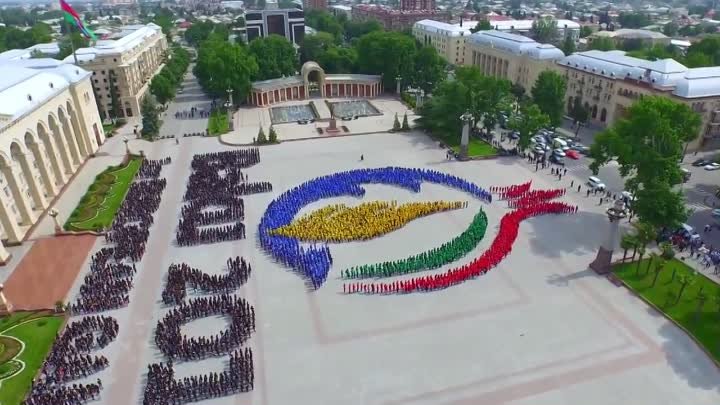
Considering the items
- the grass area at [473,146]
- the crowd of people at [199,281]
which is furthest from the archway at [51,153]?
the grass area at [473,146]

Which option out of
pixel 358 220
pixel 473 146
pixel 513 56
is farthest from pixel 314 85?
pixel 358 220

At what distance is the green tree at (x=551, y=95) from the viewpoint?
4141 cm

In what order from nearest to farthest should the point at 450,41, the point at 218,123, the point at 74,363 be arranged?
the point at 74,363
the point at 218,123
the point at 450,41

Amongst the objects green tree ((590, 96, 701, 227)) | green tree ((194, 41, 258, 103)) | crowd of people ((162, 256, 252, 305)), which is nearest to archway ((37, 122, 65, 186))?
crowd of people ((162, 256, 252, 305))

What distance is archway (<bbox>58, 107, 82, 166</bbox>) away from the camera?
→ 35.3 m

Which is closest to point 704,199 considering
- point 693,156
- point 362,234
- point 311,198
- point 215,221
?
point 693,156

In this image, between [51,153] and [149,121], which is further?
[149,121]

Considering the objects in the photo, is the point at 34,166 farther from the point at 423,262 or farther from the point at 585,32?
the point at 585,32

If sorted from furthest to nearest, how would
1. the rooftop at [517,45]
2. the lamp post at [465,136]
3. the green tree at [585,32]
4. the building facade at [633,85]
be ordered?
the green tree at [585,32], the rooftop at [517,45], the building facade at [633,85], the lamp post at [465,136]

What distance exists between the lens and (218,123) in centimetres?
4819

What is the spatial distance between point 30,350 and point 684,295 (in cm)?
2784

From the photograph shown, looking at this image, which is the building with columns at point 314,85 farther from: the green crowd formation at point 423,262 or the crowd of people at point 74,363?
the crowd of people at point 74,363

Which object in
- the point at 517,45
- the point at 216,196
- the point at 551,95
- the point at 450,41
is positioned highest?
the point at 517,45

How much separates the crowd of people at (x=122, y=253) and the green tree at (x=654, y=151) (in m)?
25.8
